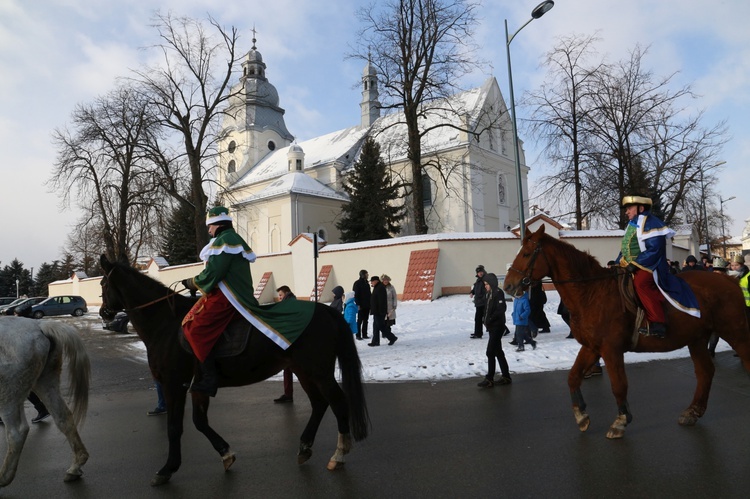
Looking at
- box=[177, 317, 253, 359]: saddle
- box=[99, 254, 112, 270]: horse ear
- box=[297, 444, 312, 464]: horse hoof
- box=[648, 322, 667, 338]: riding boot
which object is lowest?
box=[297, 444, 312, 464]: horse hoof

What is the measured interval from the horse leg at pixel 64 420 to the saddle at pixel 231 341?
1.37m

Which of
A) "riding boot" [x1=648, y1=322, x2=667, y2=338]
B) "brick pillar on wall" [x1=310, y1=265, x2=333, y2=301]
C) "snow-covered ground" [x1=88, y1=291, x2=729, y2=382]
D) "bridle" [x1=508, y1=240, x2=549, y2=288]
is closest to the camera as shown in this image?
"riding boot" [x1=648, y1=322, x2=667, y2=338]

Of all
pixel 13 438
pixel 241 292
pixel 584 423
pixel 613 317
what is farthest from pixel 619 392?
pixel 13 438

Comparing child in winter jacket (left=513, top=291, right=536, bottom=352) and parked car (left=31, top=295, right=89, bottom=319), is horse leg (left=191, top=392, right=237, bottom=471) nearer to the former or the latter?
child in winter jacket (left=513, top=291, right=536, bottom=352)

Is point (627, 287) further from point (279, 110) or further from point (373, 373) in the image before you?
point (279, 110)

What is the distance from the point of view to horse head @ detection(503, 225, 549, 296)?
6.14 m

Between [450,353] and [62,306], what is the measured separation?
3330 centimetres

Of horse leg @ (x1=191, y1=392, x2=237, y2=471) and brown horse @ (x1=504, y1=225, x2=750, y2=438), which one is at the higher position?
brown horse @ (x1=504, y1=225, x2=750, y2=438)

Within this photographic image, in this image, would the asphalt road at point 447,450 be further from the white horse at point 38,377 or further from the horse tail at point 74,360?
the horse tail at point 74,360

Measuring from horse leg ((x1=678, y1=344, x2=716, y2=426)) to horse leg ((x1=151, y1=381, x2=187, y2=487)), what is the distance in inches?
214

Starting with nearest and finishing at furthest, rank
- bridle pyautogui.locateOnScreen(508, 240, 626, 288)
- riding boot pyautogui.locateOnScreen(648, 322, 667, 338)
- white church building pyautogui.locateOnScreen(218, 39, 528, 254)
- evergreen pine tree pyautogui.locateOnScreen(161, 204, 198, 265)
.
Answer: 1. riding boot pyautogui.locateOnScreen(648, 322, 667, 338)
2. bridle pyautogui.locateOnScreen(508, 240, 626, 288)
3. white church building pyautogui.locateOnScreen(218, 39, 528, 254)
4. evergreen pine tree pyautogui.locateOnScreen(161, 204, 198, 265)

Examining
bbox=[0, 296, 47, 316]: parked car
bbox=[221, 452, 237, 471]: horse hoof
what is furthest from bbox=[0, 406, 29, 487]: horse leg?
bbox=[0, 296, 47, 316]: parked car

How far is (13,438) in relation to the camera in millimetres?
4711

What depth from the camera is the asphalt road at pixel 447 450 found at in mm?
4367
